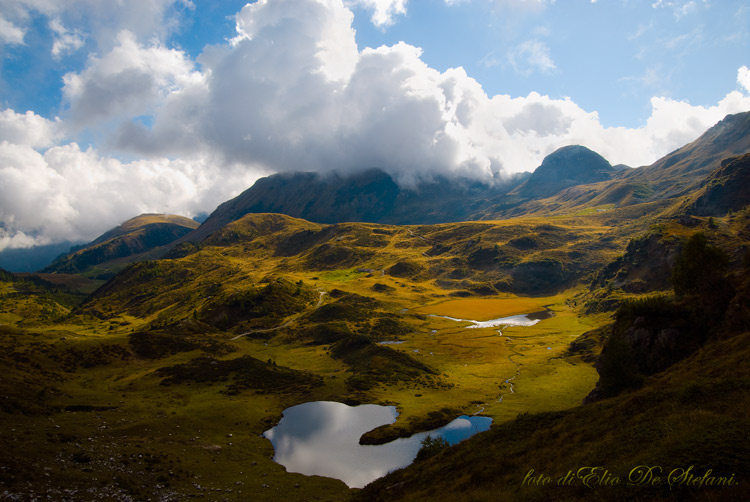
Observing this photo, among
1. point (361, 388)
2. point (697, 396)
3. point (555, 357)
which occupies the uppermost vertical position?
point (697, 396)

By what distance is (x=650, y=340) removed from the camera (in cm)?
6481

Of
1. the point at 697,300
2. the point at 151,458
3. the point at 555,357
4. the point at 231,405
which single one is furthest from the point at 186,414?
the point at 555,357

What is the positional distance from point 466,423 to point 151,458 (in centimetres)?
6657

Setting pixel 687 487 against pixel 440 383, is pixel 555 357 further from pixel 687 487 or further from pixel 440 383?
pixel 687 487
